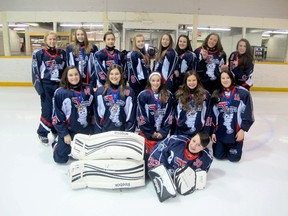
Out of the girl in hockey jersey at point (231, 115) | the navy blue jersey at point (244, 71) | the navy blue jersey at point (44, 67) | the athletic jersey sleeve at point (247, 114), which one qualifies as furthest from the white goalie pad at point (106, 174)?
the navy blue jersey at point (244, 71)

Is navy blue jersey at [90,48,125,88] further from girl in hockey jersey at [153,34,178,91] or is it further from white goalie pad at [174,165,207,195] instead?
white goalie pad at [174,165,207,195]

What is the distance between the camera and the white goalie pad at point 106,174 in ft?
6.15

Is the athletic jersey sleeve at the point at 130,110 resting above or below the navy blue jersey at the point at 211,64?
below

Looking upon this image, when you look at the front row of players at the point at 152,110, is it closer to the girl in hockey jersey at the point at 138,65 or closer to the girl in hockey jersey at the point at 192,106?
the girl in hockey jersey at the point at 192,106

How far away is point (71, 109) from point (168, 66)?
1.21 m

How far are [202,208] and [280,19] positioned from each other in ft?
23.5

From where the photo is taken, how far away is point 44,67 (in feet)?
9.30

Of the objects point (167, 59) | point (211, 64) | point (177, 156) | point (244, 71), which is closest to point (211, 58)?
point (211, 64)

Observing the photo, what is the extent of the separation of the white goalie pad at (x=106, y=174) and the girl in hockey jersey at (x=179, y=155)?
174 mm

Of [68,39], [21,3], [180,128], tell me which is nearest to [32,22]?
[21,3]

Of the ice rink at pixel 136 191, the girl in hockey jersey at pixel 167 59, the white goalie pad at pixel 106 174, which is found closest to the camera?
the ice rink at pixel 136 191

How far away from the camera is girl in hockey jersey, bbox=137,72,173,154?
7.85ft

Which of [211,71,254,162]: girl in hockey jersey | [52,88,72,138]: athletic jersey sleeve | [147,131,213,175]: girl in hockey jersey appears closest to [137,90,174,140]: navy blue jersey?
[147,131,213,175]: girl in hockey jersey

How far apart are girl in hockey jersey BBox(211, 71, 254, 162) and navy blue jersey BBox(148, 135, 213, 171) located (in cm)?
59
